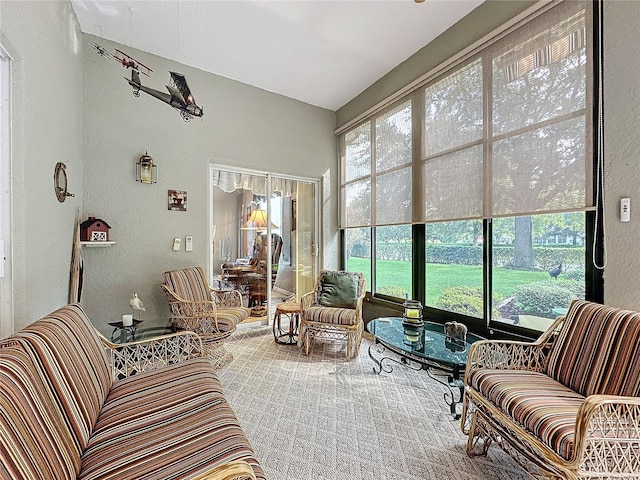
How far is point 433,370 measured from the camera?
2988 mm

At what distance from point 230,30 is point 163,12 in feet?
1.98

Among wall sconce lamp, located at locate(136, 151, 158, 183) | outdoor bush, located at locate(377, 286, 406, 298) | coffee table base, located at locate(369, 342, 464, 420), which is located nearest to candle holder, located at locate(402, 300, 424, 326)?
coffee table base, located at locate(369, 342, 464, 420)

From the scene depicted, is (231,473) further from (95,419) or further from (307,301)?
(307,301)

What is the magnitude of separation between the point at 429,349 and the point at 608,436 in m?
1.16

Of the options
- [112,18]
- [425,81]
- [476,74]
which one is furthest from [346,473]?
[112,18]

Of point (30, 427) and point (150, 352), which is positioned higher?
point (30, 427)

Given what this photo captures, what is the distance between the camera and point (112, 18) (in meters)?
2.90

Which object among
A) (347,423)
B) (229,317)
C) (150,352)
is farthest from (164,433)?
(229,317)

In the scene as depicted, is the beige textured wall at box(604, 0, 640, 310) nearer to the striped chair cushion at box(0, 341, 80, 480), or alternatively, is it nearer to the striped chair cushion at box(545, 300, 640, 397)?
the striped chair cushion at box(545, 300, 640, 397)

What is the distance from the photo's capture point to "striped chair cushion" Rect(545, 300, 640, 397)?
145cm

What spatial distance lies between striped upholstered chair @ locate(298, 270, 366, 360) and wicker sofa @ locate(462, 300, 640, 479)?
1.43 m

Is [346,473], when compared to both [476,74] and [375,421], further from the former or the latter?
[476,74]

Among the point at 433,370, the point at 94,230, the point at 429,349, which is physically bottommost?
the point at 433,370

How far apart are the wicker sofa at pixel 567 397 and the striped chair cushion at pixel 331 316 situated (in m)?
1.44
